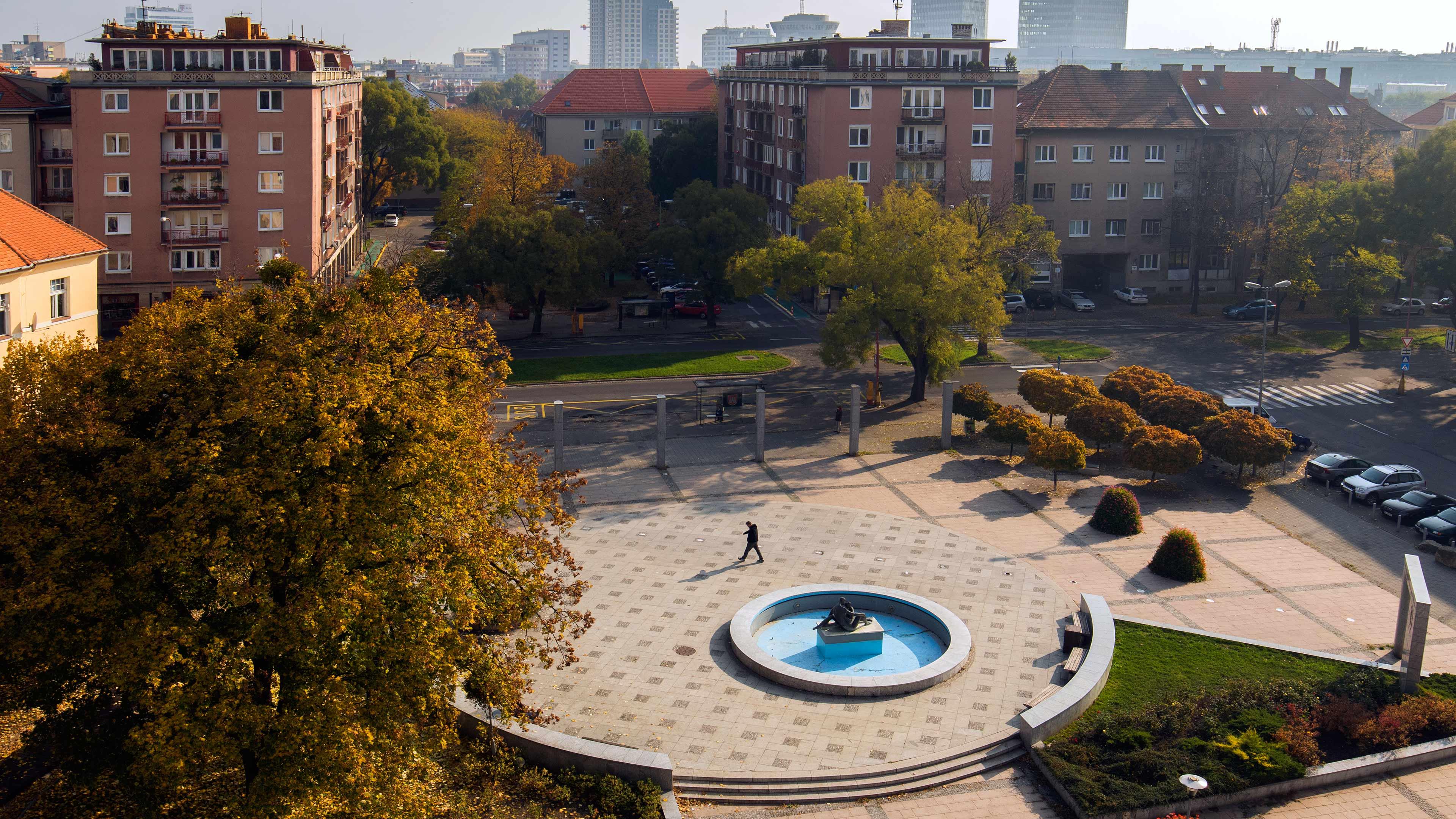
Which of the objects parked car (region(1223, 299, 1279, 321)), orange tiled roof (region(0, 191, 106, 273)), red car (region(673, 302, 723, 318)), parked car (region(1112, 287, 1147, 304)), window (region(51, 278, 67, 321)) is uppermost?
orange tiled roof (region(0, 191, 106, 273))

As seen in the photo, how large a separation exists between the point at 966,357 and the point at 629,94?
263ft

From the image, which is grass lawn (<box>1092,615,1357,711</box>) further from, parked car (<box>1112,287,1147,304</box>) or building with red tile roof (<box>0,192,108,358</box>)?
parked car (<box>1112,287,1147,304</box>)

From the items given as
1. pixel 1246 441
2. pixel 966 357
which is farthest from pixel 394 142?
pixel 1246 441

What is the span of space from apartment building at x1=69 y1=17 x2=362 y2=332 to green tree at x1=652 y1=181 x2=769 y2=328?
21.8 meters

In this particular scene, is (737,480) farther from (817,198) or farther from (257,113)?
(257,113)

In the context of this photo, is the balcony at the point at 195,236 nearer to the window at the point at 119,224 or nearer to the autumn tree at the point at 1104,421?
the window at the point at 119,224

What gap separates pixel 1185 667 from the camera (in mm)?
32531

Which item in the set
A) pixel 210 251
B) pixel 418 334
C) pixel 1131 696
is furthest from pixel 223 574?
pixel 210 251

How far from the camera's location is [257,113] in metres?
68.1

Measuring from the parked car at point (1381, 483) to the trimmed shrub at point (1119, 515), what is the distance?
35.9 feet

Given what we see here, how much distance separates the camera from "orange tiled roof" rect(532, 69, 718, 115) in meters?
138

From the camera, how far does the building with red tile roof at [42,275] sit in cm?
3819

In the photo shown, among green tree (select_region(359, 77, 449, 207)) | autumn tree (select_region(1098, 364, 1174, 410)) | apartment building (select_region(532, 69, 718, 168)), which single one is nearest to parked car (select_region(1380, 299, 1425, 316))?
autumn tree (select_region(1098, 364, 1174, 410))

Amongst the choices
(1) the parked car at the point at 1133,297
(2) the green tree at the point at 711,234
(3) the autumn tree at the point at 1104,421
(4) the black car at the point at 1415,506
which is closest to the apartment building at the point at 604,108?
(2) the green tree at the point at 711,234
